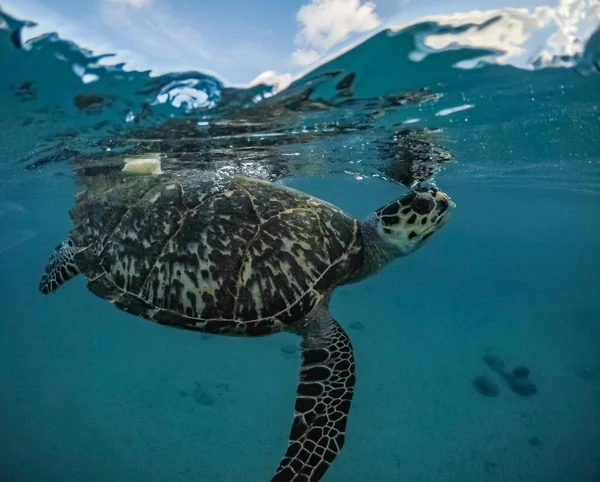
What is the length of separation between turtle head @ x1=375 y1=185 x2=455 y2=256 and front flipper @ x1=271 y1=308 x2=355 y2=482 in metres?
1.43

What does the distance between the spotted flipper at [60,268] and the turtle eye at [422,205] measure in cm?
504

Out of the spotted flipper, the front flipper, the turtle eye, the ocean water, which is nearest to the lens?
the front flipper

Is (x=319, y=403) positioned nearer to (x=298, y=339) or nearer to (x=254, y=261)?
(x=254, y=261)

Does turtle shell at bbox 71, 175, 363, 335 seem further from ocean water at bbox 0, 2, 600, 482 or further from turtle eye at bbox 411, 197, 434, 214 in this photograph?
ocean water at bbox 0, 2, 600, 482

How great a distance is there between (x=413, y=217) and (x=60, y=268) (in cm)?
546

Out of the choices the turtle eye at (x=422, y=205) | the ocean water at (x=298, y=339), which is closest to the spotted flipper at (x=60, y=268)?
the ocean water at (x=298, y=339)

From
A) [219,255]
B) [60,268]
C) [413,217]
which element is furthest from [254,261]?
[60,268]

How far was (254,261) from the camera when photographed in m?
4.02

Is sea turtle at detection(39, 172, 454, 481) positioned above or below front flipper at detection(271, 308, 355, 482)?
above

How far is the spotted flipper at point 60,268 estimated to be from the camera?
18.5ft

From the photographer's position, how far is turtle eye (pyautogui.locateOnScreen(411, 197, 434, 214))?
4.61 m

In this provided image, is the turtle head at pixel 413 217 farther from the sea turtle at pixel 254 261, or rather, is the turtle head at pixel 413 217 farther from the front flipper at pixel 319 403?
the front flipper at pixel 319 403

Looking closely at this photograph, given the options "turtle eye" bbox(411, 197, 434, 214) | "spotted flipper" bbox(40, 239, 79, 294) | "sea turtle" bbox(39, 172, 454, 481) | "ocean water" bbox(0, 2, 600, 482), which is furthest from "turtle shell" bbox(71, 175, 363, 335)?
"ocean water" bbox(0, 2, 600, 482)

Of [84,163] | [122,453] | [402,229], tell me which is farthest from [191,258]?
[84,163]
